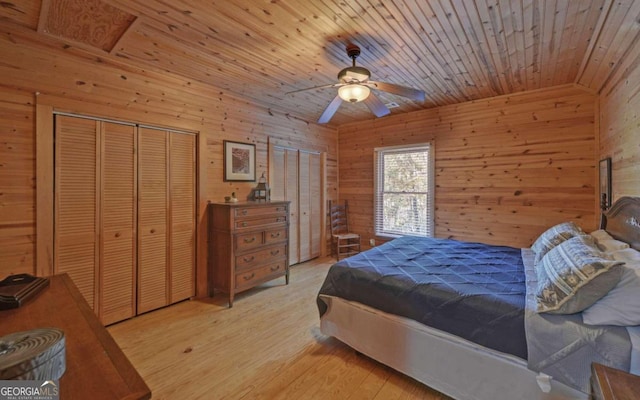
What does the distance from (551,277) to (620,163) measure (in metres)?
1.70

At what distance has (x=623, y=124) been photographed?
7.86ft

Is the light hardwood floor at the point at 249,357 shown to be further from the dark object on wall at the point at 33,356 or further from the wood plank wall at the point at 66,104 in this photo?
the dark object on wall at the point at 33,356

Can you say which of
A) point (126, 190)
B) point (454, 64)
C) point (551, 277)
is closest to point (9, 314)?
point (126, 190)

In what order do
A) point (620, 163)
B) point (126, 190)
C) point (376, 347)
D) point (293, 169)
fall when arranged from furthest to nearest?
→ point (293, 169), point (126, 190), point (620, 163), point (376, 347)

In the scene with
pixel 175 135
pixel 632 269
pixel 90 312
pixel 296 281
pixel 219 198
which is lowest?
pixel 296 281

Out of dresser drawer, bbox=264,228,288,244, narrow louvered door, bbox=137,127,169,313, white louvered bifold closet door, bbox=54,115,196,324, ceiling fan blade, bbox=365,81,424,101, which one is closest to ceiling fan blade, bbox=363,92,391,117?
ceiling fan blade, bbox=365,81,424,101

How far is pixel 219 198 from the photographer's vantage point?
3.64 meters

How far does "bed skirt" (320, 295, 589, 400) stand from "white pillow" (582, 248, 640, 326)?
15.2 inches

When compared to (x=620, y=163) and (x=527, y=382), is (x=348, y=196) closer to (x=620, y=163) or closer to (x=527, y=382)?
(x=620, y=163)

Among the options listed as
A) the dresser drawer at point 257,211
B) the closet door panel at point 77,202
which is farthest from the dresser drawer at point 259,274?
the closet door panel at point 77,202

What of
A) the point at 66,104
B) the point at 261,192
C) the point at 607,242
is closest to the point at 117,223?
the point at 66,104

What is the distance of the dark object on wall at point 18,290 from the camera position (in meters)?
1.22

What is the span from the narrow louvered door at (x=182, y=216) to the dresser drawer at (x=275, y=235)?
0.87 metres

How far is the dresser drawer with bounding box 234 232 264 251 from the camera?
10.7 feet
